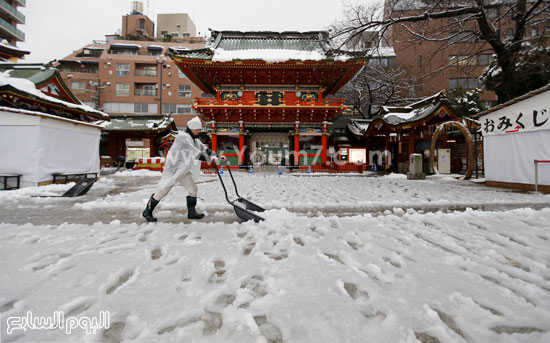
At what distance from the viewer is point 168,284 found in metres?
1.80

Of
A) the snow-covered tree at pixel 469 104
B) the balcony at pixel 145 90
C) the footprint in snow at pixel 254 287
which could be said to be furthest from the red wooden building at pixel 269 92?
the footprint in snow at pixel 254 287

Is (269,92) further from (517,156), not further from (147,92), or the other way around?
(147,92)

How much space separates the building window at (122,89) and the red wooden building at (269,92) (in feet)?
57.3

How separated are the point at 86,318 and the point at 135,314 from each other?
0.27 m

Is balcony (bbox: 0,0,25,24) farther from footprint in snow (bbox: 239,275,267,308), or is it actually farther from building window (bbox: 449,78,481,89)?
building window (bbox: 449,78,481,89)

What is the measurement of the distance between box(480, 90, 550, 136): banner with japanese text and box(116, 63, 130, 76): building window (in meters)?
36.7

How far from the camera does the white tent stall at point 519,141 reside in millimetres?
6691

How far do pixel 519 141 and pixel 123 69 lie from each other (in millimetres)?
38134

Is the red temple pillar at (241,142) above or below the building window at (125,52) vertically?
below

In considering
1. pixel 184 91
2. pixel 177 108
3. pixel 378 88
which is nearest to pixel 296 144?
pixel 378 88

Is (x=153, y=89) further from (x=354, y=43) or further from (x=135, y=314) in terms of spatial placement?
(x=135, y=314)

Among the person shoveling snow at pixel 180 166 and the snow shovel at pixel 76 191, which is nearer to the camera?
the person shoveling snow at pixel 180 166

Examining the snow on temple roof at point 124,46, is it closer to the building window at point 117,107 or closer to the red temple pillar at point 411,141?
the building window at point 117,107

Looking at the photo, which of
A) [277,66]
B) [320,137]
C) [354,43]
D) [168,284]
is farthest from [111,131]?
[168,284]
